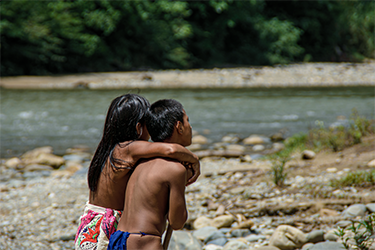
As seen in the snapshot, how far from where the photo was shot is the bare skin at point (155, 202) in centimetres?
194

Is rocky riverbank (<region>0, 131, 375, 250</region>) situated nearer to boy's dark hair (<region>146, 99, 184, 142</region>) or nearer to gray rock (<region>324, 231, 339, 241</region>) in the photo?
gray rock (<region>324, 231, 339, 241</region>)

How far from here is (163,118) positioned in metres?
2.00

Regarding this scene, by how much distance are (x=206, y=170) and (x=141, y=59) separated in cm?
1941

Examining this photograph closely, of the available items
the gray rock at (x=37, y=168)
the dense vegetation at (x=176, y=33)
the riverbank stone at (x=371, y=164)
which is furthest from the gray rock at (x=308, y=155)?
the dense vegetation at (x=176, y=33)

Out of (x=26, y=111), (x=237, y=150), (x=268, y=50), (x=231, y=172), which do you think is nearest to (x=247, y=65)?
(x=268, y=50)

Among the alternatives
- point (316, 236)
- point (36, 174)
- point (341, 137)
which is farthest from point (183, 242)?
point (341, 137)

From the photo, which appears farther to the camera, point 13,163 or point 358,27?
point 358,27

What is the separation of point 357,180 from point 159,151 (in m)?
3.28

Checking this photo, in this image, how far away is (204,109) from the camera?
13.1m

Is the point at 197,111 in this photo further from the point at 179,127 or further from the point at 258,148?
the point at 179,127

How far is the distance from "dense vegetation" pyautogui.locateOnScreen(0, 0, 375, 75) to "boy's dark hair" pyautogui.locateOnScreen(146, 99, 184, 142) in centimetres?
1940

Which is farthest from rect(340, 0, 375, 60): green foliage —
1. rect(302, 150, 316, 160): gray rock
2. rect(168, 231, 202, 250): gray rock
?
rect(168, 231, 202, 250): gray rock

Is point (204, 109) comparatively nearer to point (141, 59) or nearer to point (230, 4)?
point (141, 59)

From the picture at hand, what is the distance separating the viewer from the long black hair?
6.91ft
